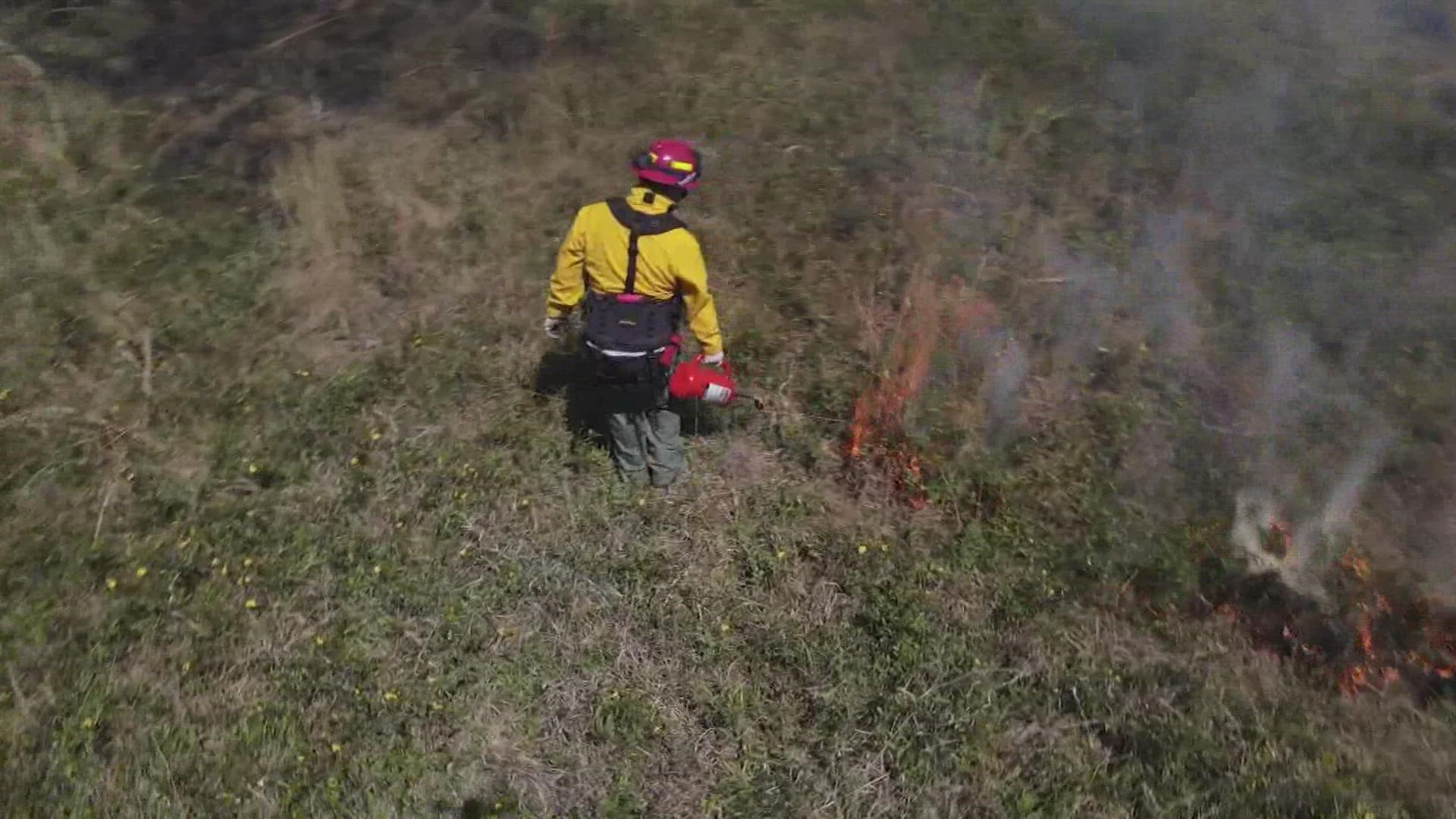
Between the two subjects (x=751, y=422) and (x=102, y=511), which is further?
(x=751, y=422)

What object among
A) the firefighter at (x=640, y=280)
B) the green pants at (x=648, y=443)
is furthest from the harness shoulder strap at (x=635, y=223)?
the green pants at (x=648, y=443)

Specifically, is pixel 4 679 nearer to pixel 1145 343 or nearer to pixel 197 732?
pixel 197 732

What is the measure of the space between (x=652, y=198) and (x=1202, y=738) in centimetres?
353

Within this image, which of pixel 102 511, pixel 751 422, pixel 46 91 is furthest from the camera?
pixel 46 91

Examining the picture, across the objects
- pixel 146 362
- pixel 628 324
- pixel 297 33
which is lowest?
pixel 146 362

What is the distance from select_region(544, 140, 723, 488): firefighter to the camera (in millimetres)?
4688

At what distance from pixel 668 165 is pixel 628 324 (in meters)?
0.77

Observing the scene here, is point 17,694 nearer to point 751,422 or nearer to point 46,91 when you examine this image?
point 751,422

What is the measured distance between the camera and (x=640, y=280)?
482 centimetres

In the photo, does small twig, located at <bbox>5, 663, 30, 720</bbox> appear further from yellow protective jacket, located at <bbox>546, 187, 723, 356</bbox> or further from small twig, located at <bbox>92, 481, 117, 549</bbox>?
yellow protective jacket, located at <bbox>546, 187, 723, 356</bbox>

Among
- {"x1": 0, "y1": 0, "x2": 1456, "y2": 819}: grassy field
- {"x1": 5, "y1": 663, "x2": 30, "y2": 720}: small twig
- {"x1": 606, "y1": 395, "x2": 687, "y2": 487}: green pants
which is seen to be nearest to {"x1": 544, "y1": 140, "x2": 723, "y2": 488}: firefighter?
{"x1": 606, "y1": 395, "x2": 687, "y2": 487}: green pants

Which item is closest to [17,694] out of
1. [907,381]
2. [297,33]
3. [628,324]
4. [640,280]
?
[628,324]

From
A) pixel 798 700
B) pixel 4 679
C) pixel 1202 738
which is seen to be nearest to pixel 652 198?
pixel 798 700

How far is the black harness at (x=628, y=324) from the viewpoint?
476cm
